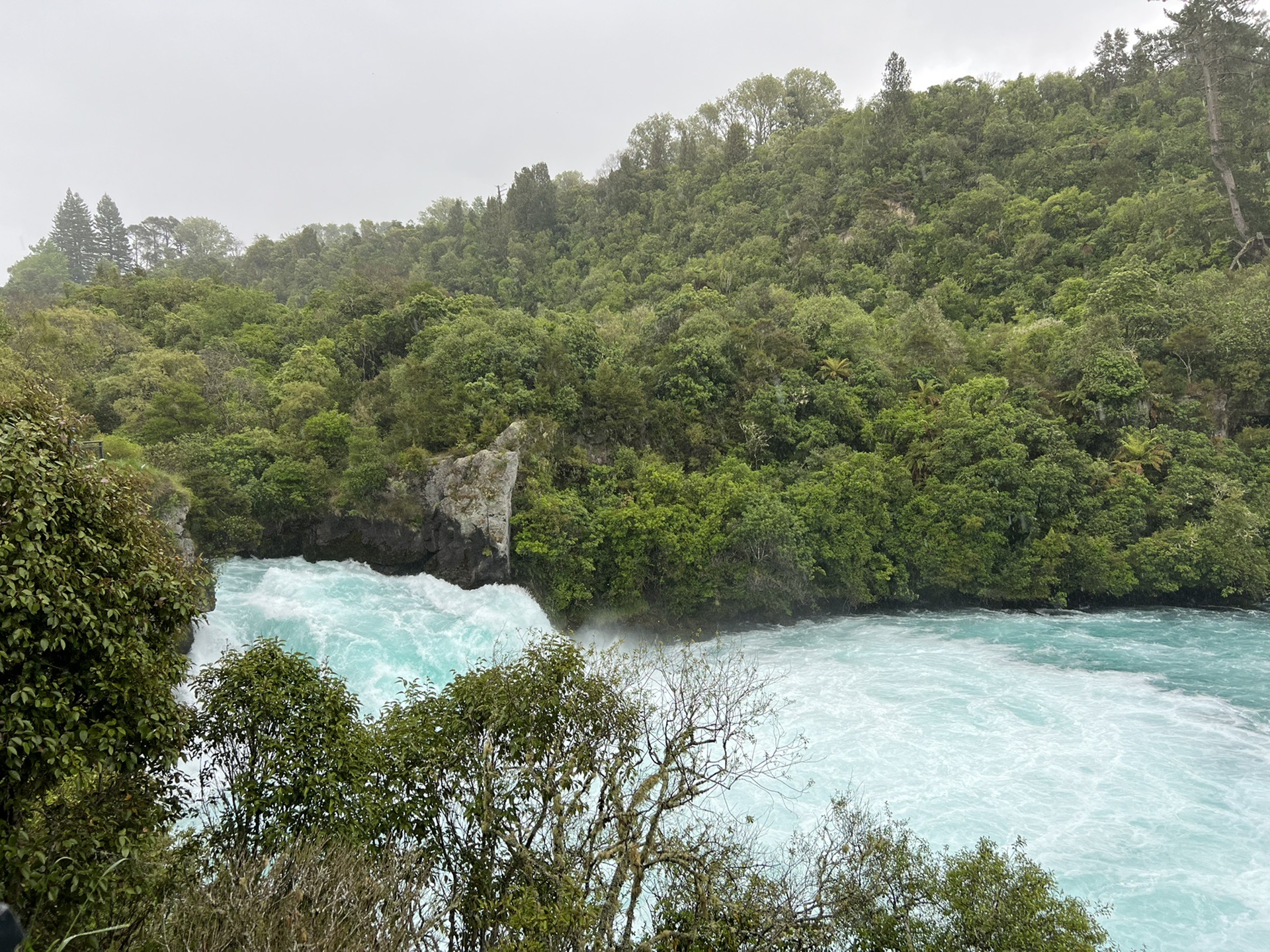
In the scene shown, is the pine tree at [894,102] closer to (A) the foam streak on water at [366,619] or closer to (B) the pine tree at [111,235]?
(A) the foam streak on water at [366,619]

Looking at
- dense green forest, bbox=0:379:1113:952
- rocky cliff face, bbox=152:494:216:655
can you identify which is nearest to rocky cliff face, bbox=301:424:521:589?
rocky cliff face, bbox=152:494:216:655

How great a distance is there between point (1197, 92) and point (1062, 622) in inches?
1353

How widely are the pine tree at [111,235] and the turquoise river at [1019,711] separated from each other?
70319mm

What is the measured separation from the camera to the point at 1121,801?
13.2 m

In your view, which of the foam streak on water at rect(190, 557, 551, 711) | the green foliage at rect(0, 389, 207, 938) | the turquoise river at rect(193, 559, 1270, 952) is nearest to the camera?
the green foliage at rect(0, 389, 207, 938)

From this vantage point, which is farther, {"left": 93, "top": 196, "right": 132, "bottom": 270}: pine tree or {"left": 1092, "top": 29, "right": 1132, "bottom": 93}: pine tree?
{"left": 93, "top": 196, "right": 132, "bottom": 270}: pine tree

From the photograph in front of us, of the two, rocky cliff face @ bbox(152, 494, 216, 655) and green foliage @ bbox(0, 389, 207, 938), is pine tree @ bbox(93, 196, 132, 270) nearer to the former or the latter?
rocky cliff face @ bbox(152, 494, 216, 655)

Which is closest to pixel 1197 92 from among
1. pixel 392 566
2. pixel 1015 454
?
pixel 1015 454

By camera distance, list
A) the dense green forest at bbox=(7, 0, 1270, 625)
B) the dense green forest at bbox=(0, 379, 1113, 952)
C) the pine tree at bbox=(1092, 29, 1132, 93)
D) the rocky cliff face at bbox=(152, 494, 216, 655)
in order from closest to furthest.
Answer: the dense green forest at bbox=(0, 379, 1113, 952) < the rocky cliff face at bbox=(152, 494, 216, 655) < the dense green forest at bbox=(7, 0, 1270, 625) < the pine tree at bbox=(1092, 29, 1132, 93)

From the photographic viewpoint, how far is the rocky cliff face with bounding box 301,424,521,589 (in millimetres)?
20734

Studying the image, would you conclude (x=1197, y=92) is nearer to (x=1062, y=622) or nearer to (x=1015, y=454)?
(x=1015, y=454)

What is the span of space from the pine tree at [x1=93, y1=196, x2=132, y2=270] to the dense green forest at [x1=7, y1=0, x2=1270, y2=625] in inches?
1574

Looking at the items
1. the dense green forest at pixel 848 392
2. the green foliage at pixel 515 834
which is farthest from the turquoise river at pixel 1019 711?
the green foliage at pixel 515 834

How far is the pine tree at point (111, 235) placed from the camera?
71875 mm
